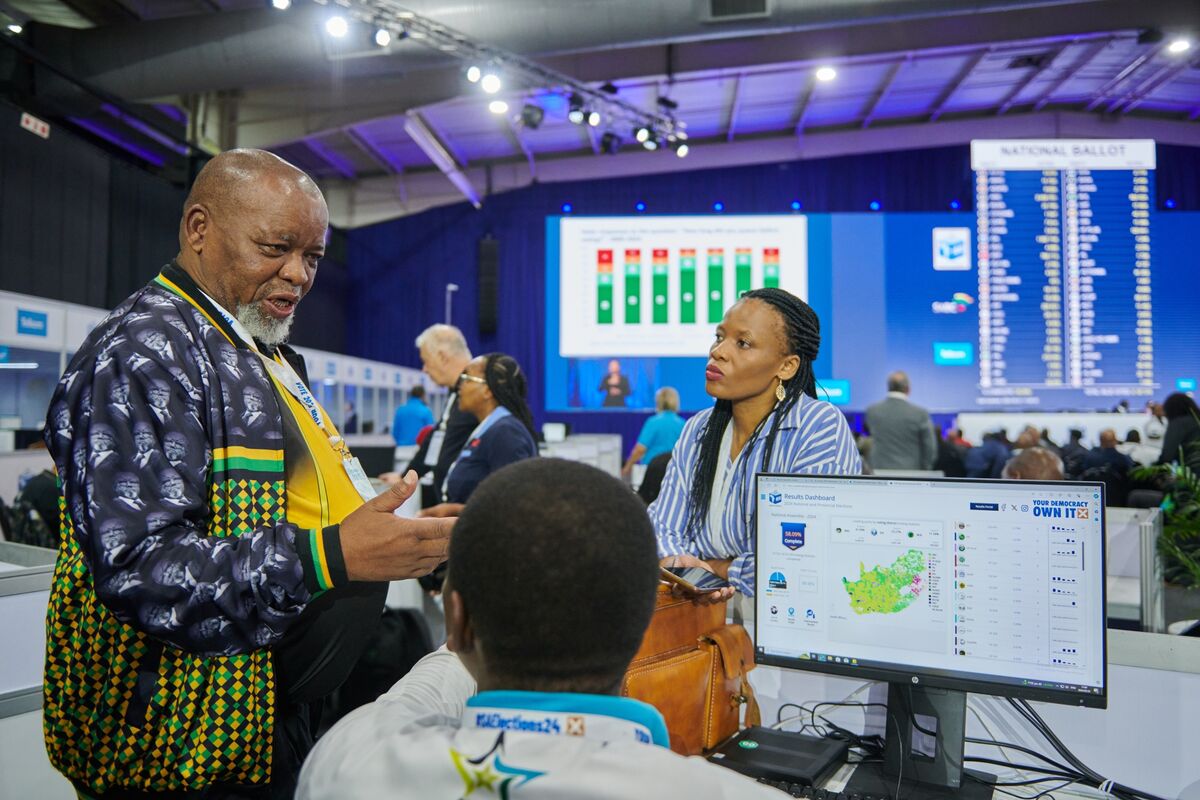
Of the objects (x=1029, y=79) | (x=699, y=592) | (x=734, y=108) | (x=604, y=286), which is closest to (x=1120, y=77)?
(x=1029, y=79)

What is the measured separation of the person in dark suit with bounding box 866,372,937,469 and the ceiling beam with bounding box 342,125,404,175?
315 inches

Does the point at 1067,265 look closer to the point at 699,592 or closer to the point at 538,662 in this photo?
the point at 699,592

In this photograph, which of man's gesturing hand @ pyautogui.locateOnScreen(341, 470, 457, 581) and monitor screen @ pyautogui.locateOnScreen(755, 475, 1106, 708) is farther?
monitor screen @ pyautogui.locateOnScreen(755, 475, 1106, 708)

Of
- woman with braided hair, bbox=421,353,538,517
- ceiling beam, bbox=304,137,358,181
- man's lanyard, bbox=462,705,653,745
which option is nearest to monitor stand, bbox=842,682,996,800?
man's lanyard, bbox=462,705,653,745

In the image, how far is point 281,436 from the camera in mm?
1155

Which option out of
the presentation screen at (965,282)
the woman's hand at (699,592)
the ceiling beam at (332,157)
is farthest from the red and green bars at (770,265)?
the woman's hand at (699,592)

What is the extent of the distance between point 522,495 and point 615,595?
0.37 ft

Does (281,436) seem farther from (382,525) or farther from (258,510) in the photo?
(382,525)

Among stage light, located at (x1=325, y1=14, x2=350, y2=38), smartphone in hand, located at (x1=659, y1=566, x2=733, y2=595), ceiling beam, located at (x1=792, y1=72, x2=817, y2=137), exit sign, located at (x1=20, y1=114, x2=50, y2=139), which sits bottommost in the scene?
smartphone in hand, located at (x1=659, y1=566, x2=733, y2=595)

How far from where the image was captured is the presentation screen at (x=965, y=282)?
9.23 m

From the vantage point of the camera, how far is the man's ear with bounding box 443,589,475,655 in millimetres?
725

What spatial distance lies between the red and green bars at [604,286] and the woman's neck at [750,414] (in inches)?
306

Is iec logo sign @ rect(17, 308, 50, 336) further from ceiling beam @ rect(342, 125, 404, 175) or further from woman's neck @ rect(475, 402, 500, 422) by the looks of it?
ceiling beam @ rect(342, 125, 404, 175)

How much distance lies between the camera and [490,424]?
3244 mm
